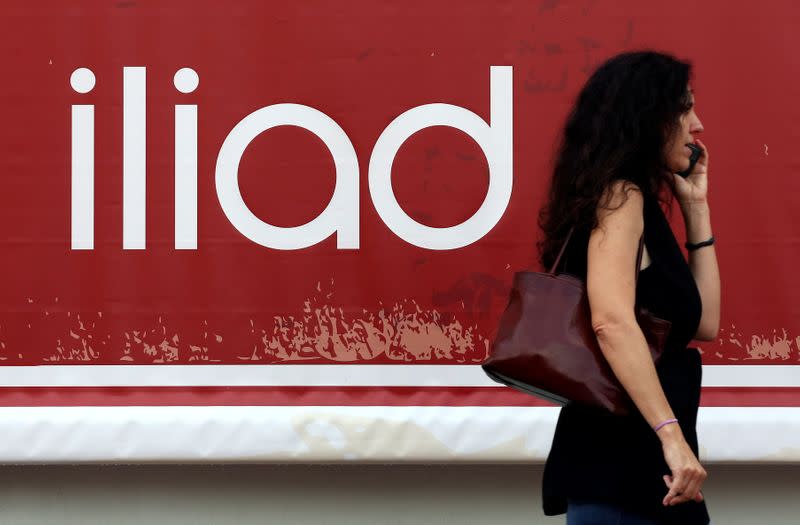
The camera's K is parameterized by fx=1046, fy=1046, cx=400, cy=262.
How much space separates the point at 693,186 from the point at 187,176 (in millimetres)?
1704

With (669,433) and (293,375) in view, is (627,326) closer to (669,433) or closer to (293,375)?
(669,433)

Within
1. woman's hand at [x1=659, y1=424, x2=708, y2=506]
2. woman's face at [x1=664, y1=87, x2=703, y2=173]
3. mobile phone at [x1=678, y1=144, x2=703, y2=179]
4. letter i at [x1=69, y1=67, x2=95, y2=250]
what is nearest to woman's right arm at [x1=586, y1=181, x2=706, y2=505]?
woman's hand at [x1=659, y1=424, x2=708, y2=506]

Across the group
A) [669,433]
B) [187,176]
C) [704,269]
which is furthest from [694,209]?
[187,176]

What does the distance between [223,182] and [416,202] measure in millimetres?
622

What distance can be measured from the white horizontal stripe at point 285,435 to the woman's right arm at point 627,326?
1.36 m

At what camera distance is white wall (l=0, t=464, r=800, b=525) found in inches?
134

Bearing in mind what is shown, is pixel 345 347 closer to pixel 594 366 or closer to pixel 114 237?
pixel 114 237

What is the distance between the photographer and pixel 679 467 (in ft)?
6.09

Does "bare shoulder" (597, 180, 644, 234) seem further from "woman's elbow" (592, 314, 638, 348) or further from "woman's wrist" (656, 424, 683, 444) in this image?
"woman's wrist" (656, 424, 683, 444)

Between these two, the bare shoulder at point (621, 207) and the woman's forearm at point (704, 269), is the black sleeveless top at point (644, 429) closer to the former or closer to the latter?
the bare shoulder at point (621, 207)

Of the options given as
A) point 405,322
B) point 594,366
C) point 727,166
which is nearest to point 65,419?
point 405,322

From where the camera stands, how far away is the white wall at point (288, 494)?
341 centimetres

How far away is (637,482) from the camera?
1.95 meters

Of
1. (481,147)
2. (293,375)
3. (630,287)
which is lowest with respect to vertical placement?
(293,375)
